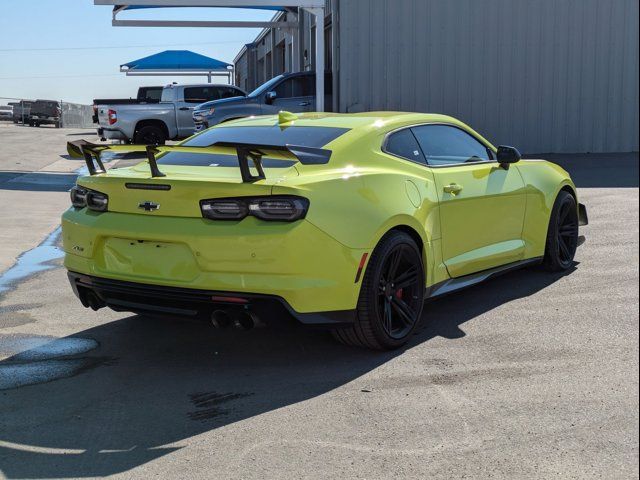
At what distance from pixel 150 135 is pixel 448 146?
18.0m

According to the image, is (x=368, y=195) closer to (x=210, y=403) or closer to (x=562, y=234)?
(x=210, y=403)

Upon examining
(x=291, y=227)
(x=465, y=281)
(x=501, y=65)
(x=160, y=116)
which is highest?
(x=501, y=65)

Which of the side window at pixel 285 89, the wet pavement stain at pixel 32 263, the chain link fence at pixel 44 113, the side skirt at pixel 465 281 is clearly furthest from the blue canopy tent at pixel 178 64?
the side skirt at pixel 465 281

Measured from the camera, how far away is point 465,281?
5.62 m

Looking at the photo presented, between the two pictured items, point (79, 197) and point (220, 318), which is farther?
point (79, 197)

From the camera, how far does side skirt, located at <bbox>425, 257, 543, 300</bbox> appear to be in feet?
17.3

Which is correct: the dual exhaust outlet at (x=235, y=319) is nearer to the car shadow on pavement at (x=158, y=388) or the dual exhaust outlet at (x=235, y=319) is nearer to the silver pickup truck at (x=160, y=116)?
the car shadow on pavement at (x=158, y=388)

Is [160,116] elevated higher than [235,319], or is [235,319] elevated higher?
[160,116]

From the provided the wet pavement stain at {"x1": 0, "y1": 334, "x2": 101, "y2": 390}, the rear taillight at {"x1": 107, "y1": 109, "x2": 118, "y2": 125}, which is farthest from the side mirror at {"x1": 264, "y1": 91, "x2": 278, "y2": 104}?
the wet pavement stain at {"x1": 0, "y1": 334, "x2": 101, "y2": 390}

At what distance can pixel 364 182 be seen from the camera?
4645 millimetres

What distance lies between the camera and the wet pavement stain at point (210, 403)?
3.93 metres

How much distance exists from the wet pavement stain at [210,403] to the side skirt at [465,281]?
1.59m

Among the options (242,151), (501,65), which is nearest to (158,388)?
(242,151)

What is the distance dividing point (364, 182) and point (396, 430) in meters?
1.53
